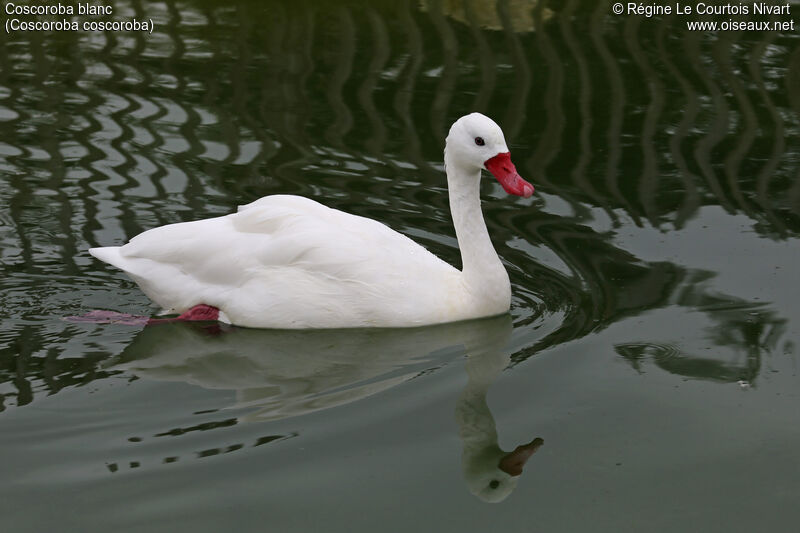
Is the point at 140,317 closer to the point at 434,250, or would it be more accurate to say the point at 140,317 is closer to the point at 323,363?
the point at 323,363

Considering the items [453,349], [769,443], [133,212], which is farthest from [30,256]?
[769,443]

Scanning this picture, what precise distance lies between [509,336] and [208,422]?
1928mm

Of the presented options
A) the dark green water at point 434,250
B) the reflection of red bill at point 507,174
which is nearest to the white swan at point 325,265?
the reflection of red bill at point 507,174

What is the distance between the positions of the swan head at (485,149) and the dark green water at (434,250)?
83 cm

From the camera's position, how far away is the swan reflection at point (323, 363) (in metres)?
6.12

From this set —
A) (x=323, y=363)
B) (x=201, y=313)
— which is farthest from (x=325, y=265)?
(x=201, y=313)

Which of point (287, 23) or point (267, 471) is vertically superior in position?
point (287, 23)

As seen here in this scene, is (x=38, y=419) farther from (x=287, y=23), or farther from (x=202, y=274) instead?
(x=287, y=23)

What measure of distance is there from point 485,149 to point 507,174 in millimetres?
192

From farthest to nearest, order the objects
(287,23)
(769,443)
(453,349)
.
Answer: (287,23), (453,349), (769,443)

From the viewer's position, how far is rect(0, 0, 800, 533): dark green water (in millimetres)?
5496

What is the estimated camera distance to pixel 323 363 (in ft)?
22.1

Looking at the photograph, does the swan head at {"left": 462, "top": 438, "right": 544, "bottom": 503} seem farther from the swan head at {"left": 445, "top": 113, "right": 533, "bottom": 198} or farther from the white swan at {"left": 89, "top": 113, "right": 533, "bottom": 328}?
the swan head at {"left": 445, "top": 113, "right": 533, "bottom": 198}

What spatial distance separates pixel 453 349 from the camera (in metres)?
6.91
